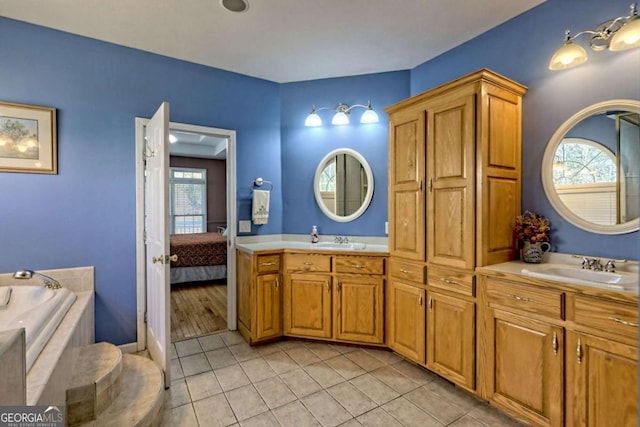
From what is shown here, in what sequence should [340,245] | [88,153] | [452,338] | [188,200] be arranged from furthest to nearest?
1. [188,200]
2. [340,245]
3. [88,153]
4. [452,338]

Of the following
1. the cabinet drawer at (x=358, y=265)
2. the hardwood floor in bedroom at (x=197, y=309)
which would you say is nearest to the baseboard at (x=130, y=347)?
the hardwood floor in bedroom at (x=197, y=309)

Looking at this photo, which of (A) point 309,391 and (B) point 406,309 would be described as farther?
(B) point 406,309

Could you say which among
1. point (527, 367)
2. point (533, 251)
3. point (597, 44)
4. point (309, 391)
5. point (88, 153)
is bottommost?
point (309, 391)

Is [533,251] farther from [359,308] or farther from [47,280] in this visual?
[47,280]

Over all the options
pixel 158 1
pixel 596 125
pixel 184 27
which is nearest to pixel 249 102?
pixel 184 27

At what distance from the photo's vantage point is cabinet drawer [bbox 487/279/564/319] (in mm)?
1605

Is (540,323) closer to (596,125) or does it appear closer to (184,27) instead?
(596,125)

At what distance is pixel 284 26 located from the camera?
237cm

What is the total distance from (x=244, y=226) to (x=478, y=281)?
2254 mm

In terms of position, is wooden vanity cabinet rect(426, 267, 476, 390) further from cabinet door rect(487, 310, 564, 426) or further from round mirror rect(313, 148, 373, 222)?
round mirror rect(313, 148, 373, 222)

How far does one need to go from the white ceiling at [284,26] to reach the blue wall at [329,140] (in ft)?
0.90

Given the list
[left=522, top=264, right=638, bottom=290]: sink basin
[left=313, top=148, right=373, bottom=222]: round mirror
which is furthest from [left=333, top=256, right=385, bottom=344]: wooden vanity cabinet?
[left=522, top=264, right=638, bottom=290]: sink basin

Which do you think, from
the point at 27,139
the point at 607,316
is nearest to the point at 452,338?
the point at 607,316

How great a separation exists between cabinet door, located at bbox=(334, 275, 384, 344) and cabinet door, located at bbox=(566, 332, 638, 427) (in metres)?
1.33
